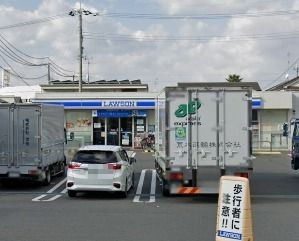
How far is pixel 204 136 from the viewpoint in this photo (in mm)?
15289

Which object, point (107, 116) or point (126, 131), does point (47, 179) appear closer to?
point (107, 116)

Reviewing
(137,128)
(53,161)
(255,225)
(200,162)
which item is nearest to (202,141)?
(200,162)

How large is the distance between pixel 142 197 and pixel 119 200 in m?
1.01

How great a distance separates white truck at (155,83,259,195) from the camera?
1513 cm

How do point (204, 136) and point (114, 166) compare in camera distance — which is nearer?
point (204, 136)

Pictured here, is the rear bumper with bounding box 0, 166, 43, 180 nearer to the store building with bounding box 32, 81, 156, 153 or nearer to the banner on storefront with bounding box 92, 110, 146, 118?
the store building with bounding box 32, 81, 156, 153

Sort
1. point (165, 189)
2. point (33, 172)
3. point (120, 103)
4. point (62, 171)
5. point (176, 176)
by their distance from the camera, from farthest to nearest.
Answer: point (120, 103) < point (62, 171) < point (33, 172) < point (165, 189) < point (176, 176)

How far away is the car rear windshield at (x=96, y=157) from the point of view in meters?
16.0

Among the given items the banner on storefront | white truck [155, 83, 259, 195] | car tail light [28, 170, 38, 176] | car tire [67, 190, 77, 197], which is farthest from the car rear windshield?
the banner on storefront

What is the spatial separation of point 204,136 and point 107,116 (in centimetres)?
2540

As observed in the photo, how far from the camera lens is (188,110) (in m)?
15.2

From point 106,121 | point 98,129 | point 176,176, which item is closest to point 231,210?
point 176,176

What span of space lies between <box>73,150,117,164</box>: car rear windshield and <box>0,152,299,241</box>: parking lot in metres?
1.08

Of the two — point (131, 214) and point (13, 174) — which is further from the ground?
point (13, 174)
